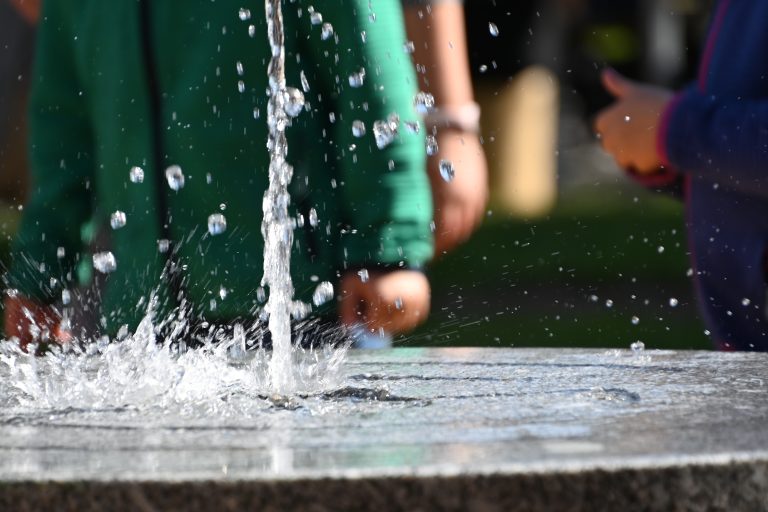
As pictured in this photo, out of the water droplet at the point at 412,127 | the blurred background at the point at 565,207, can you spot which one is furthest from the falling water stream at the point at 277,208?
the blurred background at the point at 565,207

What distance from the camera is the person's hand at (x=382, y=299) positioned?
263 centimetres

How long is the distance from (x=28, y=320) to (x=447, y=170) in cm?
91

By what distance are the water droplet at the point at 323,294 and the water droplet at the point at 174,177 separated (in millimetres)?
345

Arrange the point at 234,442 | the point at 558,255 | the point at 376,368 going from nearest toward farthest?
the point at 234,442 → the point at 376,368 → the point at 558,255

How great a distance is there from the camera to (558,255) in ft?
33.4

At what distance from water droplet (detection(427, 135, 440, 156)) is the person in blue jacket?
0.48 metres

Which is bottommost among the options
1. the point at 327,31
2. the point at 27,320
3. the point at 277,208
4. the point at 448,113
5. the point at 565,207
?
the point at 565,207

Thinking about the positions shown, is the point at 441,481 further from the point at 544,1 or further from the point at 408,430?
the point at 544,1

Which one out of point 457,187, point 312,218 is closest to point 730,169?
point 457,187

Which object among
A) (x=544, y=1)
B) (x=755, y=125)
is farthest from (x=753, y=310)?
(x=544, y=1)

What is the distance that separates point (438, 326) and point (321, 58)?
4729 millimetres

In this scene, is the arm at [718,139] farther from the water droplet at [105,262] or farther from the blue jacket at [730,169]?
the water droplet at [105,262]

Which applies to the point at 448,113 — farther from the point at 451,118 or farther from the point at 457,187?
the point at 457,187

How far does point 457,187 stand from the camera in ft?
9.09
